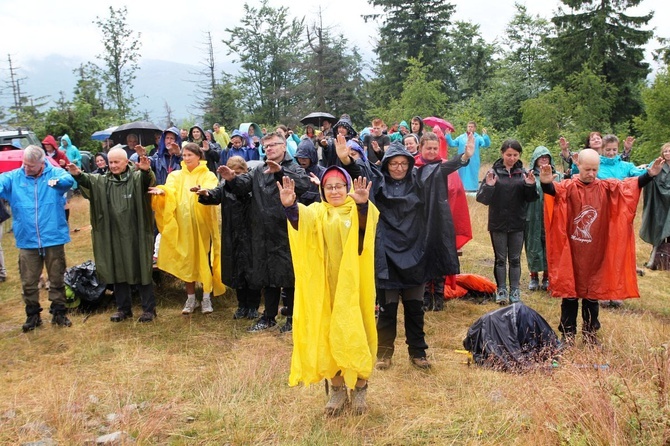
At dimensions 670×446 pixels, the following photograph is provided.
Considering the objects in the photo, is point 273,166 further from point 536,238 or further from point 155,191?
point 536,238

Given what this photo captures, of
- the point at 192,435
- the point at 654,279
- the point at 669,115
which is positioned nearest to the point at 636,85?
the point at 669,115

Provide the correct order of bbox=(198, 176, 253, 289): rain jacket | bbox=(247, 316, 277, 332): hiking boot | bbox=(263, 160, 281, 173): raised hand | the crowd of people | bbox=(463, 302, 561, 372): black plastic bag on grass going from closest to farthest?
the crowd of people < bbox=(463, 302, 561, 372): black plastic bag on grass < bbox=(263, 160, 281, 173): raised hand < bbox=(247, 316, 277, 332): hiking boot < bbox=(198, 176, 253, 289): rain jacket

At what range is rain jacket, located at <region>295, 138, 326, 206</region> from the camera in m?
5.96

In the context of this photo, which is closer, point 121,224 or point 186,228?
point 121,224

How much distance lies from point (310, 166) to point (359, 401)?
3106 mm

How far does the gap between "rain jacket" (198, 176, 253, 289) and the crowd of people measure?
0.7 inches

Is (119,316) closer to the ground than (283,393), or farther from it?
farther from it

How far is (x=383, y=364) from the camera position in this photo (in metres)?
4.83

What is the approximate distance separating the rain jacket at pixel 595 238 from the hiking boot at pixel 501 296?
5.51 feet

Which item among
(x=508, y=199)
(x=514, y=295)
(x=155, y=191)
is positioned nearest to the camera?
(x=155, y=191)

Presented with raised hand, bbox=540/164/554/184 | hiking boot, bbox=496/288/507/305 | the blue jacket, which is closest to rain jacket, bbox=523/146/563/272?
hiking boot, bbox=496/288/507/305

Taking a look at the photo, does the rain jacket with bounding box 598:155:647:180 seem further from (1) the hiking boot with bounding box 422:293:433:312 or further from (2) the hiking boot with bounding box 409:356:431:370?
(2) the hiking boot with bounding box 409:356:431:370

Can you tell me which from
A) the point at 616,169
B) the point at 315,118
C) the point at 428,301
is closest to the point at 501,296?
the point at 428,301

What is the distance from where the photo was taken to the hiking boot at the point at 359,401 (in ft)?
12.7
